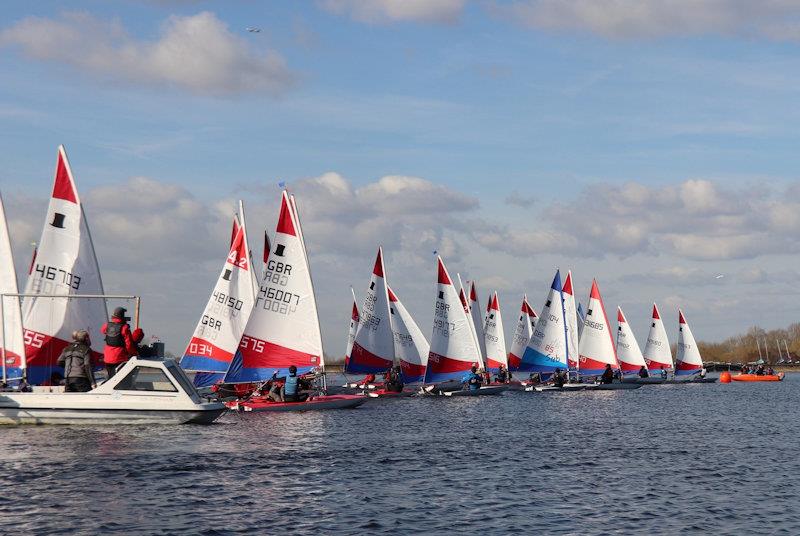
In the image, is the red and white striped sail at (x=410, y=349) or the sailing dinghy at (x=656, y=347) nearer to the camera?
the red and white striped sail at (x=410, y=349)

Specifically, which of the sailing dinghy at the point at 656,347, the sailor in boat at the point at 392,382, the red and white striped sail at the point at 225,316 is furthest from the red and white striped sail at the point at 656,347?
the red and white striped sail at the point at 225,316

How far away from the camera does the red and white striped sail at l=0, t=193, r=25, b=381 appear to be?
Answer: 40000 mm

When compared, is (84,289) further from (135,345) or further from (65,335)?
(135,345)

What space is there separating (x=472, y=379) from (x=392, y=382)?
6057 mm

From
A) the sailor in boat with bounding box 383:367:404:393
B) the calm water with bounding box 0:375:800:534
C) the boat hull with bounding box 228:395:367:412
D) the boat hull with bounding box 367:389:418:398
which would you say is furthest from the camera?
the sailor in boat with bounding box 383:367:404:393

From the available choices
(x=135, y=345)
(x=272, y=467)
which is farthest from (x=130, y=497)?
(x=135, y=345)

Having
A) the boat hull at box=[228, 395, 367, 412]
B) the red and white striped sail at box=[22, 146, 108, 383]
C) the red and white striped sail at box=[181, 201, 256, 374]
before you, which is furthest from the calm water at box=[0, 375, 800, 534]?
the red and white striped sail at box=[181, 201, 256, 374]

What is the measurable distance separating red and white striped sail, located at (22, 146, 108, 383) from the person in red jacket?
12.3ft

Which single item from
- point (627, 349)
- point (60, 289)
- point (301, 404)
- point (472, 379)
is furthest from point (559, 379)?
point (60, 289)

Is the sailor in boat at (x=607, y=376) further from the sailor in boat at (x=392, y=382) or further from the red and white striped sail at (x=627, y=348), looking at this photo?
the sailor in boat at (x=392, y=382)

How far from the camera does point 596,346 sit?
3743 inches

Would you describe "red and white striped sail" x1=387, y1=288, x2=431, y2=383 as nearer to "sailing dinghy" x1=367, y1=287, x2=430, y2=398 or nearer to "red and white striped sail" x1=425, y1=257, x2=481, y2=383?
"sailing dinghy" x1=367, y1=287, x2=430, y2=398

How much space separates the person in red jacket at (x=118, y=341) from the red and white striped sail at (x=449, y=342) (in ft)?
124

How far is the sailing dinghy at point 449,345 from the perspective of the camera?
74750mm
